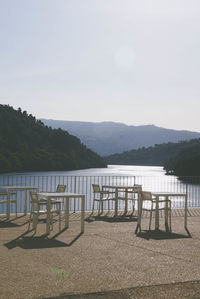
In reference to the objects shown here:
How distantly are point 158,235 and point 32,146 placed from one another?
6187 centimetres

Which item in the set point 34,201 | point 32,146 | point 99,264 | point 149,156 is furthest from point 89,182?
point 149,156

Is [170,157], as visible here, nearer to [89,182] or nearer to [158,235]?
[89,182]

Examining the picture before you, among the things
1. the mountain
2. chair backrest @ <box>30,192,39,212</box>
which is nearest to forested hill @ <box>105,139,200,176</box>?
the mountain

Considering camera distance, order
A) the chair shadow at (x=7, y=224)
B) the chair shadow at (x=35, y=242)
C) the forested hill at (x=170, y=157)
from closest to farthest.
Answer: the chair shadow at (x=35, y=242), the chair shadow at (x=7, y=224), the forested hill at (x=170, y=157)

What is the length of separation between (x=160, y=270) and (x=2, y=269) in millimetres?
1828

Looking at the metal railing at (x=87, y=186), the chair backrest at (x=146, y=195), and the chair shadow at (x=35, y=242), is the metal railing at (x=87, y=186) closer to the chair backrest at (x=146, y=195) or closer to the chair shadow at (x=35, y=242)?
the chair backrest at (x=146, y=195)

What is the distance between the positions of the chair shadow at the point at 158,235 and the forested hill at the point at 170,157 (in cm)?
5302

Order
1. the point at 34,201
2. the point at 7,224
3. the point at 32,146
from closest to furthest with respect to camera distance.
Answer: the point at 34,201 → the point at 7,224 → the point at 32,146

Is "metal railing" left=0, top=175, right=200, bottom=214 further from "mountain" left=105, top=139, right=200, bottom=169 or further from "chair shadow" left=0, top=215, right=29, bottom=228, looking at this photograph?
"mountain" left=105, top=139, right=200, bottom=169

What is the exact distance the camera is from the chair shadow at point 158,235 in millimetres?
7162

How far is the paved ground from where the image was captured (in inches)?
155

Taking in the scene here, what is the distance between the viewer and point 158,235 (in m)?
7.47

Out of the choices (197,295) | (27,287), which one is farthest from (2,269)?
(197,295)

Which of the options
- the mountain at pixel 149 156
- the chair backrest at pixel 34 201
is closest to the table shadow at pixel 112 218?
the chair backrest at pixel 34 201
